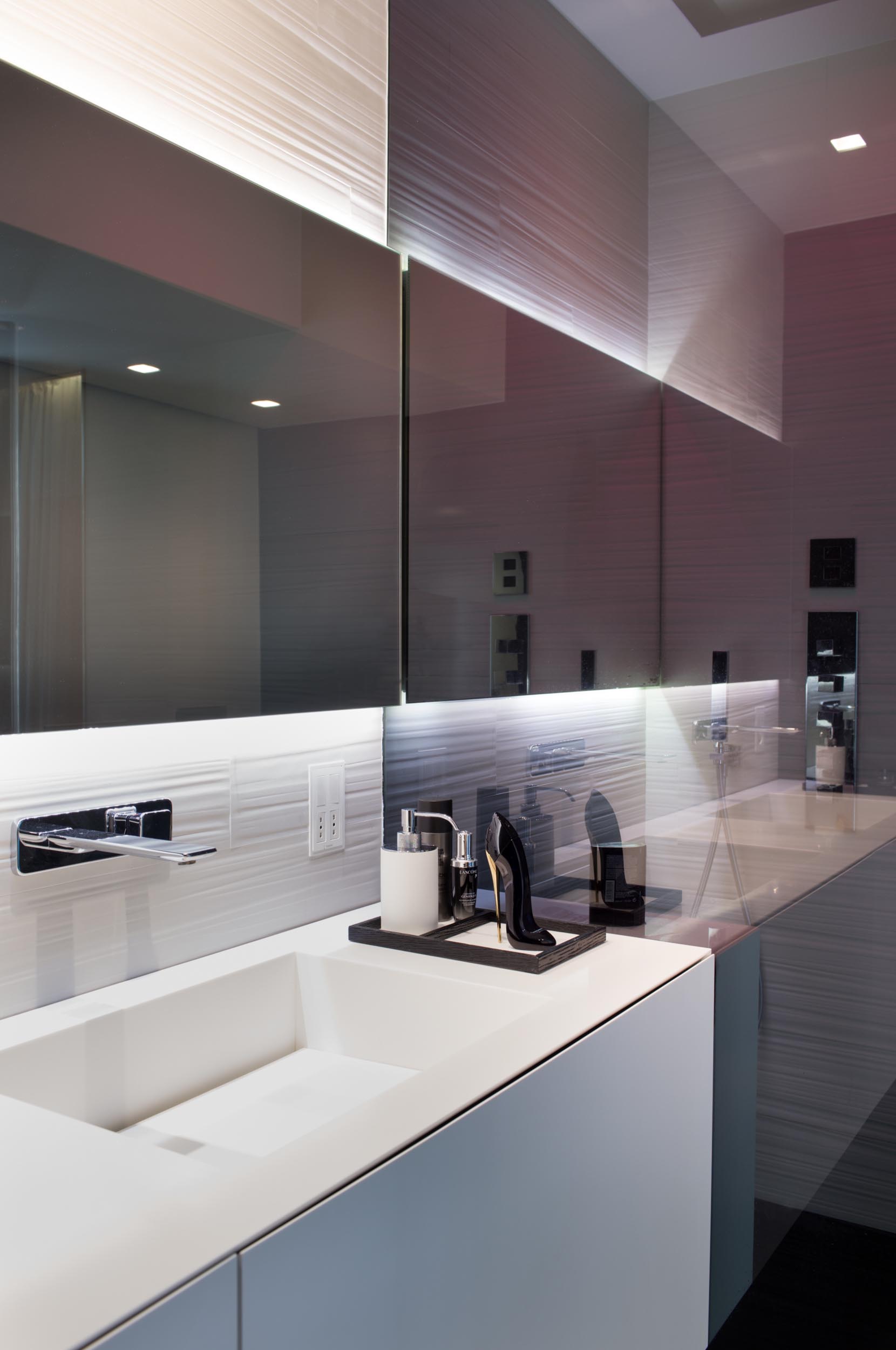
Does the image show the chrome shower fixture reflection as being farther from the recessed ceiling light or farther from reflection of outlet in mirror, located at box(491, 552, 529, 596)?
the recessed ceiling light

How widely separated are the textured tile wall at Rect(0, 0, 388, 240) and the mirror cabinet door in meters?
0.22

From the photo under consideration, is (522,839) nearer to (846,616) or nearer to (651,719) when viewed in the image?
(651,719)

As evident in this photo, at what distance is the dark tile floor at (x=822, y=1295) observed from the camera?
1.55 m

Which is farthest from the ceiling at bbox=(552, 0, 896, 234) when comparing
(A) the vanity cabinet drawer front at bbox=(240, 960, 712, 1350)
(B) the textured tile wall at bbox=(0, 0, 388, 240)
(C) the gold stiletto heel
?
(A) the vanity cabinet drawer front at bbox=(240, 960, 712, 1350)

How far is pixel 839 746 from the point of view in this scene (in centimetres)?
157

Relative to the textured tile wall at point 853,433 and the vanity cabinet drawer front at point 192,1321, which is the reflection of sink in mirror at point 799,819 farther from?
the vanity cabinet drawer front at point 192,1321

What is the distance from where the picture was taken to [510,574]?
74.3 inches

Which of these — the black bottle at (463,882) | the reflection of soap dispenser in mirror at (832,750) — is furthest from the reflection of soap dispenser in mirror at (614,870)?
the reflection of soap dispenser in mirror at (832,750)

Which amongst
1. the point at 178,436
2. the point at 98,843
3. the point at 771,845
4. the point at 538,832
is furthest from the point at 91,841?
the point at 771,845

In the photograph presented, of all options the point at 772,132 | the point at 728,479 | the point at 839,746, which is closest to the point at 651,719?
the point at 839,746

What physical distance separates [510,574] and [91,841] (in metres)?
0.94

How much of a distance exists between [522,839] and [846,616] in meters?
0.68

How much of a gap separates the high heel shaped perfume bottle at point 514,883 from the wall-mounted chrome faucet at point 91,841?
1.70ft

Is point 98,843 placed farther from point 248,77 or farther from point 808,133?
point 808,133
